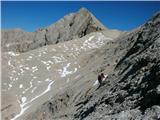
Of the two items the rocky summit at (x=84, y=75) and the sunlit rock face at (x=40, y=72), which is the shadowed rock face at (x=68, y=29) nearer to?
the rocky summit at (x=84, y=75)

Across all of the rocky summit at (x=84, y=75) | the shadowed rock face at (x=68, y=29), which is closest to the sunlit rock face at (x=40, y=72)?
the rocky summit at (x=84, y=75)

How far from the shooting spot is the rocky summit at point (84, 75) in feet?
81.8

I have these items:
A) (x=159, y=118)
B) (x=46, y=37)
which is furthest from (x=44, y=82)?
(x=46, y=37)

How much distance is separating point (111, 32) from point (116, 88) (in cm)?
11688

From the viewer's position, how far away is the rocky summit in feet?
81.8

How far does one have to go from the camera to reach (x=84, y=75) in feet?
200

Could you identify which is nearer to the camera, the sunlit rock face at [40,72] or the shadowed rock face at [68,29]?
the sunlit rock face at [40,72]

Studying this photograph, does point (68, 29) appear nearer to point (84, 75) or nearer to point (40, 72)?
point (40, 72)

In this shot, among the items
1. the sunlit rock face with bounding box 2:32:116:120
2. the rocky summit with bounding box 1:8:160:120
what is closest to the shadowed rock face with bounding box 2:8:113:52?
the rocky summit with bounding box 1:8:160:120

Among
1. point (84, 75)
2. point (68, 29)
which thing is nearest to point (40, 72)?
point (84, 75)

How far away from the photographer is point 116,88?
29.5 m

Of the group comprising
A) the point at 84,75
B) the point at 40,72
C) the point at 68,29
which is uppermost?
the point at 68,29

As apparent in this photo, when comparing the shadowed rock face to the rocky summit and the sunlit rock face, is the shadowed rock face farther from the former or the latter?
the sunlit rock face

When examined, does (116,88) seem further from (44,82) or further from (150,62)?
(44,82)
